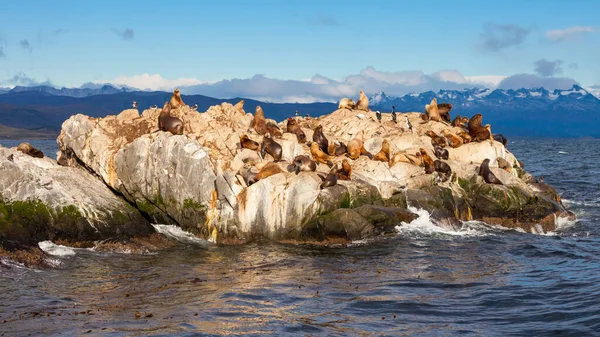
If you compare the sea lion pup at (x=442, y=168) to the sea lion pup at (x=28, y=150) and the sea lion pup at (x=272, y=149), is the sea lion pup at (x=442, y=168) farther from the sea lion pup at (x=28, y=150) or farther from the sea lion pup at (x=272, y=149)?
the sea lion pup at (x=28, y=150)

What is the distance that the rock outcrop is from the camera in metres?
24.3

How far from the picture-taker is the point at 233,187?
2494 cm

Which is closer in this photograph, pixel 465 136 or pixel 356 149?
pixel 356 149

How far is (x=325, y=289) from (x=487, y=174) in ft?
42.9

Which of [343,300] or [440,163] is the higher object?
[440,163]

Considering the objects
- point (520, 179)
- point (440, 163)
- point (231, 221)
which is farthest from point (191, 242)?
point (520, 179)

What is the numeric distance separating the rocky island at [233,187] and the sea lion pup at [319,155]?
51mm

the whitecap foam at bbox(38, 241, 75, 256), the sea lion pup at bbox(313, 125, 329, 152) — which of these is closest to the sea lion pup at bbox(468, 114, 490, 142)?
the sea lion pup at bbox(313, 125, 329, 152)

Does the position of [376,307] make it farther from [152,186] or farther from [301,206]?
[152,186]

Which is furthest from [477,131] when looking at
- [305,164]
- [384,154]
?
[305,164]

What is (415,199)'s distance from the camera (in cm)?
2616

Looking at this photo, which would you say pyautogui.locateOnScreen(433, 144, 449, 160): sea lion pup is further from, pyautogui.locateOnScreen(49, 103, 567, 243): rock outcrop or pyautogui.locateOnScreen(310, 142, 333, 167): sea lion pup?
pyautogui.locateOnScreen(310, 142, 333, 167): sea lion pup

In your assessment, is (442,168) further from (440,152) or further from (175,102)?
(175,102)

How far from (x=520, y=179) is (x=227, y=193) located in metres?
13.4
